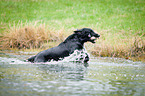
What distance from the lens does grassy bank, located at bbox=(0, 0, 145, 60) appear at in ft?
46.0

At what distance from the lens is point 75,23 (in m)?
25.7

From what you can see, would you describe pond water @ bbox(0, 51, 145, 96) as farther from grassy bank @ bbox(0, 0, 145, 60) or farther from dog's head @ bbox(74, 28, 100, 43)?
grassy bank @ bbox(0, 0, 145, 60)

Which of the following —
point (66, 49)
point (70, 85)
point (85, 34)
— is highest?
point (85, 34)

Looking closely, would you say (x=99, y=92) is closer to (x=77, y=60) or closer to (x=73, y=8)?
(x=77, y=60)

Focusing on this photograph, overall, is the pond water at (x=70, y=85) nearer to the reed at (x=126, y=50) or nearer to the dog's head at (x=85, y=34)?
the dog's head at (x=85, y=34)

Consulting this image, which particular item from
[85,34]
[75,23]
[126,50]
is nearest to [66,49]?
[85,34]

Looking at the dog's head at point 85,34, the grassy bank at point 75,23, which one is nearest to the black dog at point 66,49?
the dog's head at point 85,34

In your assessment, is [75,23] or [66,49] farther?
[75,23]

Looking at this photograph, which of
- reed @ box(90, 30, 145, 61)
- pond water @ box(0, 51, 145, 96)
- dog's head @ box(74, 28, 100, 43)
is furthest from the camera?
reed @ box(90, 30, 145, 61)

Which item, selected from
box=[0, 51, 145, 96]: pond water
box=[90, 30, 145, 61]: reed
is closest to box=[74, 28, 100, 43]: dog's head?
box=[90, 30, 145, 61]: reed

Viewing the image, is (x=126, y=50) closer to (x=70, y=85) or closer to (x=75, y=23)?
(x=70, y=85)

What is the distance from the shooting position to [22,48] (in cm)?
1678

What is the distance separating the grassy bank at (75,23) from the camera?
46.0ft

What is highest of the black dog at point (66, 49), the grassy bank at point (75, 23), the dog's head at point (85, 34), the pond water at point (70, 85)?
the grassy bank at point (75, 23)
